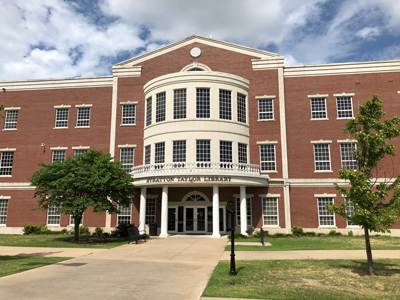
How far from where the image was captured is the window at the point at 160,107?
27.6 meters

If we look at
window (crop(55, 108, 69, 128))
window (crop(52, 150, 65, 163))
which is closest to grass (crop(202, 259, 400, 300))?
window (crop(52, 150, 65, 163))

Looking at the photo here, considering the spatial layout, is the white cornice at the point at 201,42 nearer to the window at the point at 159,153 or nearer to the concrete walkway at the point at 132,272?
the window at the point at 159,153

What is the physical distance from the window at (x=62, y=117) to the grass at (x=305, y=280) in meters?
23.8

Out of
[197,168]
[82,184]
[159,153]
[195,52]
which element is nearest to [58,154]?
[159,153]

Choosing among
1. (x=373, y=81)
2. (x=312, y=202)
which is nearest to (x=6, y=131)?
(x=312, y=202)

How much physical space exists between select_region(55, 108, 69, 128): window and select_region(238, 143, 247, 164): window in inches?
672

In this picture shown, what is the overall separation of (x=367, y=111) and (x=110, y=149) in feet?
74.2

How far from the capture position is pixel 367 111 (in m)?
13.1

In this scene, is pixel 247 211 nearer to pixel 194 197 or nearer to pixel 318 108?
pixel 194 197

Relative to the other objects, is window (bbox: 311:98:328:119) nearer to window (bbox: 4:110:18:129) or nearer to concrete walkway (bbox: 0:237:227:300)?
concrete walkway (bbox: 0:237:227:300)

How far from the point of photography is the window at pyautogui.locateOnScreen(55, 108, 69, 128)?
31.5 metres

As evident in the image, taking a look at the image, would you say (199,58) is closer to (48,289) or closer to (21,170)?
(21,170)

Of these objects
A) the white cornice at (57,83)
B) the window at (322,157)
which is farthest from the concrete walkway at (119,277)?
the white cornice at (57,83)

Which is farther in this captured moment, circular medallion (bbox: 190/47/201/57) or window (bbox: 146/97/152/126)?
circular medallion (bbox: 190/47/201/57)
